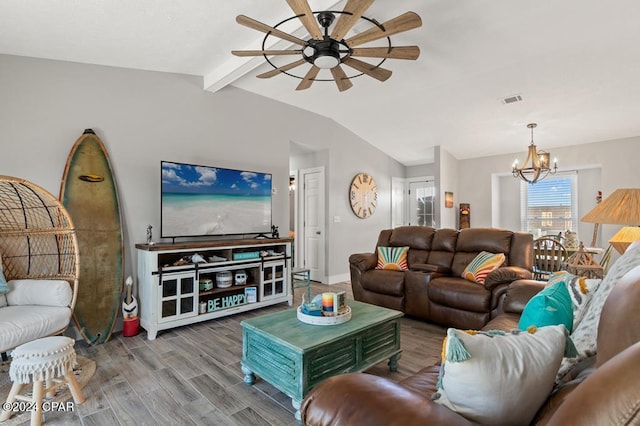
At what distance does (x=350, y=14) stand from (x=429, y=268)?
2.61 metres

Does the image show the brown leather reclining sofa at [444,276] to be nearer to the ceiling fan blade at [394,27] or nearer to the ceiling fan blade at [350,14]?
the ceiling fan blade at [394,27]

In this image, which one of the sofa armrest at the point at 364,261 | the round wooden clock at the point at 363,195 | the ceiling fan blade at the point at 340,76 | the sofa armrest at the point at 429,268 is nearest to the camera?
the ceiling fan blade at the point at 340,76

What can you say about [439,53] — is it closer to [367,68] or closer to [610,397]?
[367,68]

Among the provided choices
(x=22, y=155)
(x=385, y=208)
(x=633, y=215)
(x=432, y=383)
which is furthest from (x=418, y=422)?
(x=385, y=208)

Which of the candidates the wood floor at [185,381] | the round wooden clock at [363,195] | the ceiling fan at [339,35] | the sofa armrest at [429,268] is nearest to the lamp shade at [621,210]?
the sofa armrest at [429,268]

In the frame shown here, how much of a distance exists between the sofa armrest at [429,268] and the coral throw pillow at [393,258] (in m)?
0.19

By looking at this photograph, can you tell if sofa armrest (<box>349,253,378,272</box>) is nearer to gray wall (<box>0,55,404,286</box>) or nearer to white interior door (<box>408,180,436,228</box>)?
gray wall (<box>0,55,404,286</box>)

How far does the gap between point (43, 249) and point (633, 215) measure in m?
4.66

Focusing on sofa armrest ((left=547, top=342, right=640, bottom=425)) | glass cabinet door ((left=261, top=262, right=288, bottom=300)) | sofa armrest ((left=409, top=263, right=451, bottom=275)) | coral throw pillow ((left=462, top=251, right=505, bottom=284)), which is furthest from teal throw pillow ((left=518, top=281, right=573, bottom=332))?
glass cabinet door ((left=261, top=262, right=288, bottom=300))

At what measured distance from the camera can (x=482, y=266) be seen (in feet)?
10.7

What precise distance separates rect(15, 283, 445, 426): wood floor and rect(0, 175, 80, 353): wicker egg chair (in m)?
0.74

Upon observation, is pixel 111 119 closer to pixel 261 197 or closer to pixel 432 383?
pixel 261 197

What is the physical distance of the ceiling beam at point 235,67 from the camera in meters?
2.90

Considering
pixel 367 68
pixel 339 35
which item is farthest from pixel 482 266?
pixel 339 35
